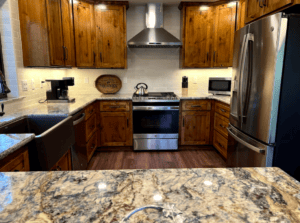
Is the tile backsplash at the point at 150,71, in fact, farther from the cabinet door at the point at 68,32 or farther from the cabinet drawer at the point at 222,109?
the cabinet drawer at the point at 222,109

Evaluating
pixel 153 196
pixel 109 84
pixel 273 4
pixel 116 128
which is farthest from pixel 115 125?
pixel 153 196

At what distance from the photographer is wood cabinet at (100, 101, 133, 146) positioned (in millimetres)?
3330

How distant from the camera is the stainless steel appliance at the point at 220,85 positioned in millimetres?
3337

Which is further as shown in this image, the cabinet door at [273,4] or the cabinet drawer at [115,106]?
the cabinet drawer at [115,106]

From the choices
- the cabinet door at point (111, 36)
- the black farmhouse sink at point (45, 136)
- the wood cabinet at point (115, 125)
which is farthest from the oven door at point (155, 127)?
the black farmhouse sink at point (45, 136)

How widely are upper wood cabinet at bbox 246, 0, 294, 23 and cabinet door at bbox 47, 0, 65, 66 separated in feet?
7.21

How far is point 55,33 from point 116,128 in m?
1.59

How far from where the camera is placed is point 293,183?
26.0 inches

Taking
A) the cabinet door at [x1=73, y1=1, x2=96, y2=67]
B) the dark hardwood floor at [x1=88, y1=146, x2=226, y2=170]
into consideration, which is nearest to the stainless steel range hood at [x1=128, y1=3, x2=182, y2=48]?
the cabinet door at [x1=73, y1=1, x2=96, y2=67]

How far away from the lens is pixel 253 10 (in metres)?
2.13

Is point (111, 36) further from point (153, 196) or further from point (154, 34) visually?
point (153, 196)

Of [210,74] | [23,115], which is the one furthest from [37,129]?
[210,74]

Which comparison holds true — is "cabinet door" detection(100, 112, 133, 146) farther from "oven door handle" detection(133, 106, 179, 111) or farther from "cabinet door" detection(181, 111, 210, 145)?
"cabinet door" detection(181, 111, 210, 145)

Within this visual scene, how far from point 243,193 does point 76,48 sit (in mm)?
3277
